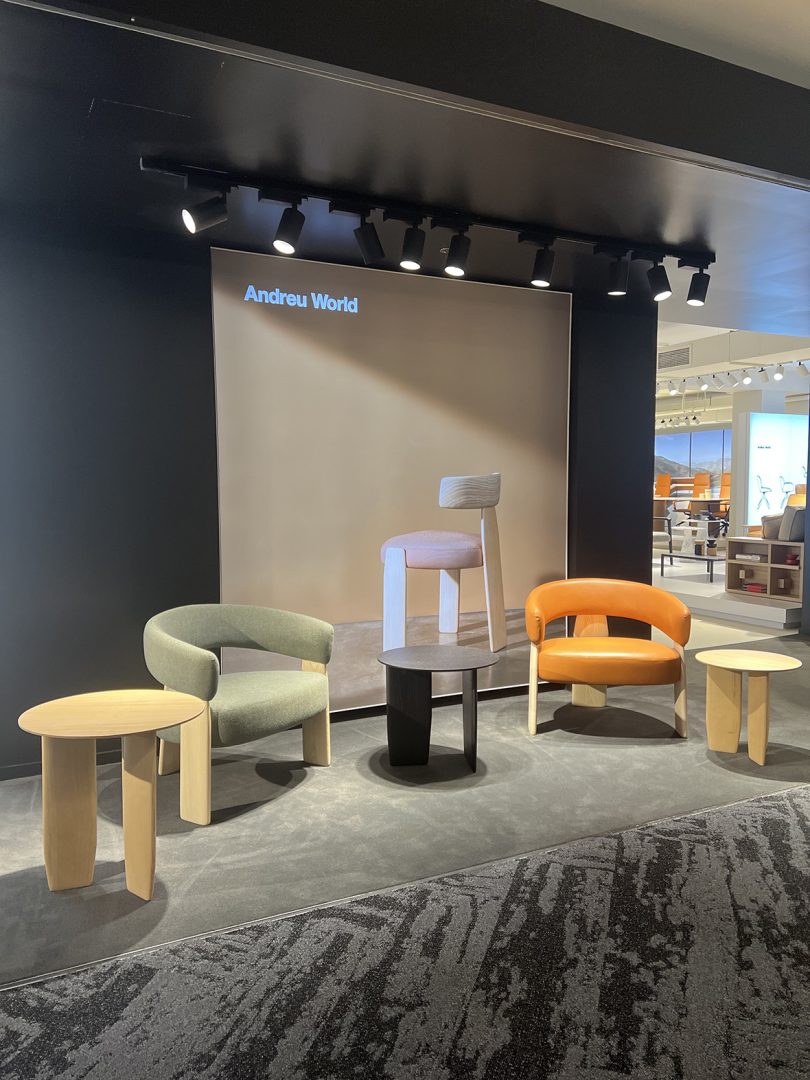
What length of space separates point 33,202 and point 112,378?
934mm

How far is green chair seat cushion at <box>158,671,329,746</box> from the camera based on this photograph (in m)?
3.53

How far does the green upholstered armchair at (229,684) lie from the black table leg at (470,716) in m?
0.73

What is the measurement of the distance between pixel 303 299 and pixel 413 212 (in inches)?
42.2

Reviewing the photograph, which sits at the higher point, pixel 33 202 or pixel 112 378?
pixel 33 202

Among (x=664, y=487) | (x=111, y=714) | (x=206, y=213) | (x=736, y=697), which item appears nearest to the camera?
(x=111, y=714)

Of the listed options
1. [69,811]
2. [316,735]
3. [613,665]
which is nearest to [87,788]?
[69,811]

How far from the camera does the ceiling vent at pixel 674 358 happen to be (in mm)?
13453

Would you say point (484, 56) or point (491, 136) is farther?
point (491, 136)

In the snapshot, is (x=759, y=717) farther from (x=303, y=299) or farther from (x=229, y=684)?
(x=303, y=299)

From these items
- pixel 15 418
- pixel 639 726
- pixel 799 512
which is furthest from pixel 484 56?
pixel 799 512

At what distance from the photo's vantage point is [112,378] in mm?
4379

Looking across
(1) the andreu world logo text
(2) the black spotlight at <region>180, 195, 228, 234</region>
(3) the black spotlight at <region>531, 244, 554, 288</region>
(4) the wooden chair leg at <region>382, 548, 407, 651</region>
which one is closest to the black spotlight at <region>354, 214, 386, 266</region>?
(2) the black spotlight at <region>180, 195, 228, 234</region>

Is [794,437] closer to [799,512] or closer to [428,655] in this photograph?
[799,512]

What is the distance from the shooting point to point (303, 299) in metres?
5.00
